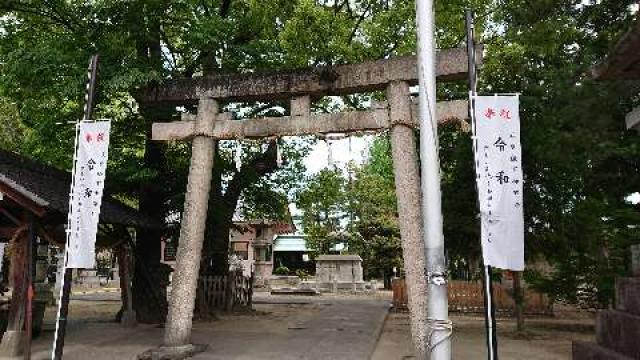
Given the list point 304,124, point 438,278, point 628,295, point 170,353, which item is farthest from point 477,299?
point 438,278

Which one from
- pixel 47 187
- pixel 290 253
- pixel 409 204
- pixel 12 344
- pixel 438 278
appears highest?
pixel 47 187

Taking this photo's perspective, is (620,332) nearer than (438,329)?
No

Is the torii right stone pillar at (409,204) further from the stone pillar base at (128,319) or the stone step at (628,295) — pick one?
the stone pillar base at (128,319)

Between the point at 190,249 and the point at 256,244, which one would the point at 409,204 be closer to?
the point at 190,249

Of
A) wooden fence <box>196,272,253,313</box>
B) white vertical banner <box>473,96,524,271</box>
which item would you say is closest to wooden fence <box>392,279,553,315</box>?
wooden fence <box>196,272,253,313</box>

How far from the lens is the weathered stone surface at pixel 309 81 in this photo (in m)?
9.45

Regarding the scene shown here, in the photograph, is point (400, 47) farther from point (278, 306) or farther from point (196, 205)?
point (278, 306)

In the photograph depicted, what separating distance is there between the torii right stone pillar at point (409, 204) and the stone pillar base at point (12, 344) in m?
7.72

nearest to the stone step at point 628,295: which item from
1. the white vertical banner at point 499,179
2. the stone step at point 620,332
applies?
the stone step at point 620,332

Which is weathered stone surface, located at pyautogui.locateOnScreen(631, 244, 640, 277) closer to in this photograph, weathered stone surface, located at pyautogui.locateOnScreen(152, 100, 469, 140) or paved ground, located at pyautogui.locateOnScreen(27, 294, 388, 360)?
weathered stone surface, located at pyautogui.locateOnScreen(152, 100, 469, 140)

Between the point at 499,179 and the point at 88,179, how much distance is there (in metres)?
6.75

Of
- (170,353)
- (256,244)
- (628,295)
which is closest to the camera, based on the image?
(628,295)

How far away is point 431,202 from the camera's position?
5516 mm

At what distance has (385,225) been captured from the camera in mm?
32719
